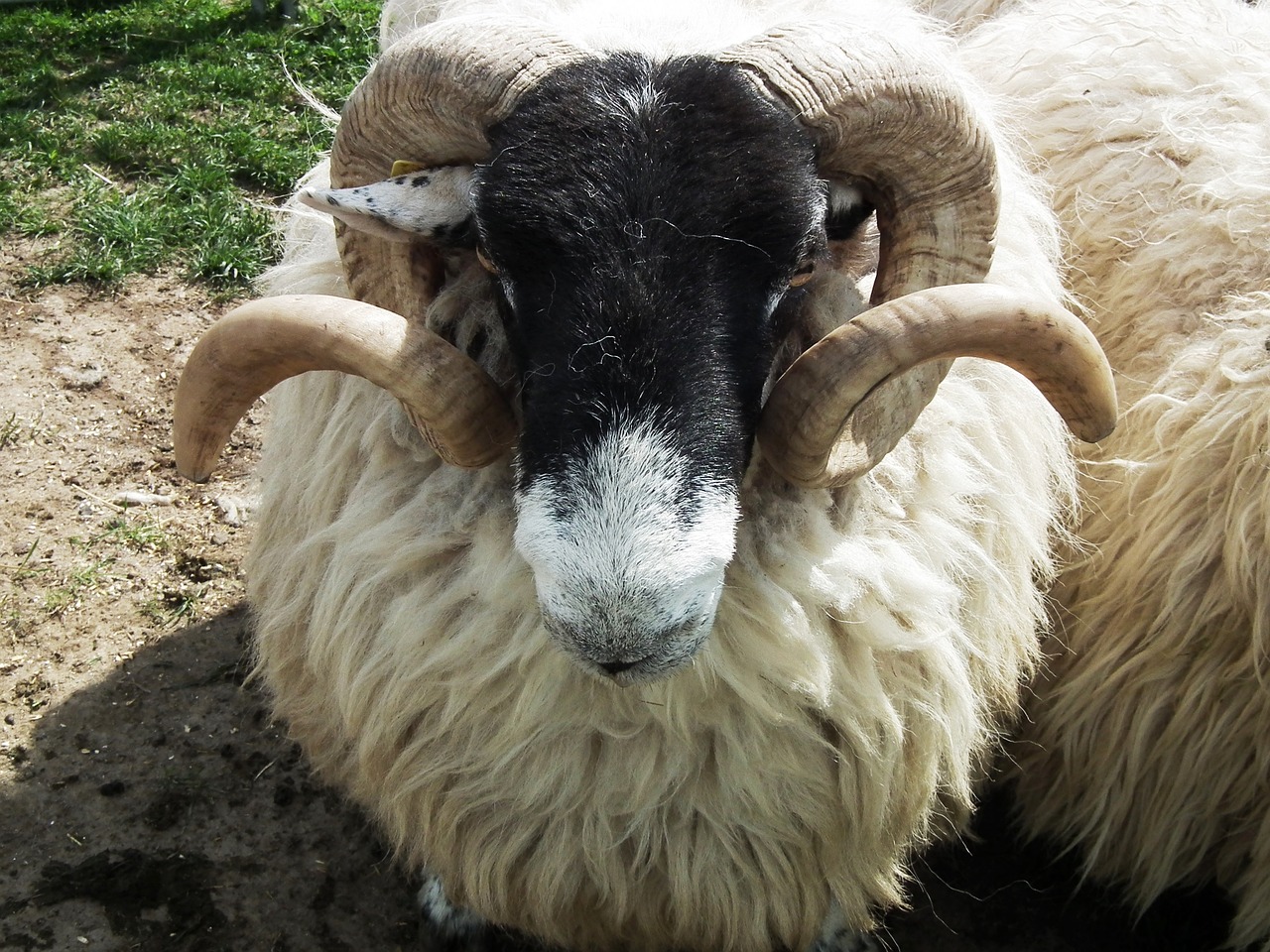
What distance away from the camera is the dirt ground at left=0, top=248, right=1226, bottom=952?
3.35m

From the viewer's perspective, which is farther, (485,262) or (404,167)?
(404,167)

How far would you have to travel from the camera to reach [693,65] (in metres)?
2.23

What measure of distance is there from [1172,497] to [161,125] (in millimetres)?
5367

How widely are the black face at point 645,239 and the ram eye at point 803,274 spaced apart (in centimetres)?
9

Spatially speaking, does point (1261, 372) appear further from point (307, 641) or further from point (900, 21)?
point (307, 641)

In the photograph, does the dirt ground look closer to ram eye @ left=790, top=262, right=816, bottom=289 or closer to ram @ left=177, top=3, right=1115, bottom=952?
ram @ left=177, top=3, right=1115, bottom=952

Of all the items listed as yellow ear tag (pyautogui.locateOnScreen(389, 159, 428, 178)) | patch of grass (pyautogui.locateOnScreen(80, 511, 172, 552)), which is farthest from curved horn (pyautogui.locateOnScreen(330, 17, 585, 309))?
patch of grass (pyautogui.locateOnScreen(80, 511, 172, 552))

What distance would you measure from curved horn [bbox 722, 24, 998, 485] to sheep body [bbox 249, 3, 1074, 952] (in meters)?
0.19

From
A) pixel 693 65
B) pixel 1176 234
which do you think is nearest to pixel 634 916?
pixel 693 65

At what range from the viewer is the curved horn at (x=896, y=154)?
2.24 meters

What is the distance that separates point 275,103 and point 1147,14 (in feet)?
14.9

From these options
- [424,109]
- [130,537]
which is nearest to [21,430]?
[130,537]

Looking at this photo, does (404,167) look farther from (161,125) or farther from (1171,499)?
(161,125)

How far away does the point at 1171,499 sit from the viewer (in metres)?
2.99
